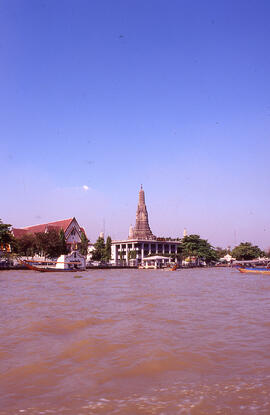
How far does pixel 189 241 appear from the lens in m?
79.1

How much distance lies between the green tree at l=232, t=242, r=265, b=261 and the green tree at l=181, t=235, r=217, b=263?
1361cm

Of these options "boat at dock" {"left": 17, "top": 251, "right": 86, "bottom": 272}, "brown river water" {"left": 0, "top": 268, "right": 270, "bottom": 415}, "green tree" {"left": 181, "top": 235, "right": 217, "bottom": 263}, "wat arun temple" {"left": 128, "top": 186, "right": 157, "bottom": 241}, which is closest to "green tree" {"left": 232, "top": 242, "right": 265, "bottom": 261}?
"green tree" {"left": 181, "top": 235, "right": 217, "bottom": 263}

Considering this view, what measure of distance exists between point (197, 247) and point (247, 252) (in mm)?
17958

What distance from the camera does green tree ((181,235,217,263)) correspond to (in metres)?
77.5

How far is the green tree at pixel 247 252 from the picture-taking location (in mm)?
89375

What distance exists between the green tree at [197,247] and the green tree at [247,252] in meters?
13.6

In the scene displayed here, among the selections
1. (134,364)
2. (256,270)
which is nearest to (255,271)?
(256,270)

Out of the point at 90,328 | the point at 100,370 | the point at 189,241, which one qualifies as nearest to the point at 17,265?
the point at 189,241

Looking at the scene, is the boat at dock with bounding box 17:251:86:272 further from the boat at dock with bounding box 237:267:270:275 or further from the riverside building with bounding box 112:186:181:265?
the riverside building with bounding box 112:186:181:265

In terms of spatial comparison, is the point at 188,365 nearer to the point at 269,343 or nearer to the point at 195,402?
the point at 195,402

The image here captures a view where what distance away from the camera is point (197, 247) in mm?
78250

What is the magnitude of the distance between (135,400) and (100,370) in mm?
1211

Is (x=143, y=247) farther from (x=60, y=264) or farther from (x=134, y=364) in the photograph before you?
(x=134, y=364)

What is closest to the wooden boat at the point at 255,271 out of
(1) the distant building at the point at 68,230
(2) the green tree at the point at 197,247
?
(2) the green tree at the point at 197,247
